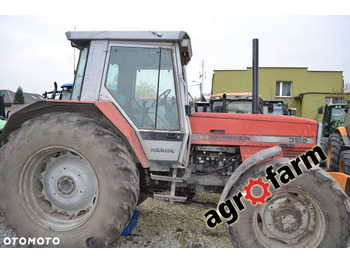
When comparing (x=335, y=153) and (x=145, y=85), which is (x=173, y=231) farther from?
(x=335, y=153)

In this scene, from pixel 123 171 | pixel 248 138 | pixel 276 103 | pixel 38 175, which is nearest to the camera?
pixel 123 171

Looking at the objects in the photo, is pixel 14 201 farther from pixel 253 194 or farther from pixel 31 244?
pixel 253 194

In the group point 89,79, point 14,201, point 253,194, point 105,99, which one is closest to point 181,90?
point 105,99

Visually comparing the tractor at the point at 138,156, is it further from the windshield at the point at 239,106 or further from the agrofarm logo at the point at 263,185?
the windshield at the point at 239,106

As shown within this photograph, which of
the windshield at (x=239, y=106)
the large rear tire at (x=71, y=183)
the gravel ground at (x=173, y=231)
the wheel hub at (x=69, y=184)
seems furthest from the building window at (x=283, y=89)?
the wheel hub at (x=69, y=184)

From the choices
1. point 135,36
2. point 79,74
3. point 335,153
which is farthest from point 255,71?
point 335,153

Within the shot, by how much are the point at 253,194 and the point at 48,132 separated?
2.16 meters

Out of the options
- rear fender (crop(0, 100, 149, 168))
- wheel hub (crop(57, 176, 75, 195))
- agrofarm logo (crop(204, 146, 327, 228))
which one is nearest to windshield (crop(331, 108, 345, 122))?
agrofarm logo (crop(204, 146, 327, 228))

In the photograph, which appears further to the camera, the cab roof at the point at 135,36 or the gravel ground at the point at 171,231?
the gravel ground at the point at 171,231

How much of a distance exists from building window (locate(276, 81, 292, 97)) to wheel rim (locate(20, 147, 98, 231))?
66.6ft

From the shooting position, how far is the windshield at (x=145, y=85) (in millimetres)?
2953

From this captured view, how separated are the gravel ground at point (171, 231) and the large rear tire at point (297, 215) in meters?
0.71

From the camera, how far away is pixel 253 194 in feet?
8.72

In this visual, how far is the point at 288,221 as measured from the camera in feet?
8.64
